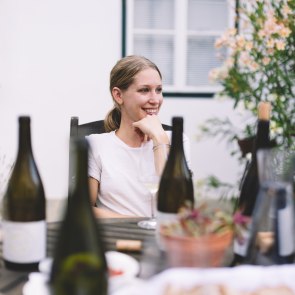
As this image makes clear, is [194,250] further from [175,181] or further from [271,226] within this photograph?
[175,181]

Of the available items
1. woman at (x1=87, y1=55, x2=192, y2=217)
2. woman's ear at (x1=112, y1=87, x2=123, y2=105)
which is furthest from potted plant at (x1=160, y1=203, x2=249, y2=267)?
woman's ear at (x1=112, y1=87, x2=123, y2=105)

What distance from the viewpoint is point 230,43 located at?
293cm

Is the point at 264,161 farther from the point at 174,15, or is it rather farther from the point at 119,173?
the point at 174,15

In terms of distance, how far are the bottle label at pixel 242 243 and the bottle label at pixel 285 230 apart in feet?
0.22

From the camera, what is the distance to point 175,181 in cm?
135

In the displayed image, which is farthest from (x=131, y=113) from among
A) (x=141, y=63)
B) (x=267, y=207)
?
(x=267, y=207)

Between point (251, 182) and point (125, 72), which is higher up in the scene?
point (125, 72)

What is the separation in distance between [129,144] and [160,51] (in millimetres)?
2860

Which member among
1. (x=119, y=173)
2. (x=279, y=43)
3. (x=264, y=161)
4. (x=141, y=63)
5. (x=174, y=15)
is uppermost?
(x=174, y=15)

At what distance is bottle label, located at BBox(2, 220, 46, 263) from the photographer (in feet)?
3.52

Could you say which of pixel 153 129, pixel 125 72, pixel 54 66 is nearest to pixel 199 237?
pixel 153 129

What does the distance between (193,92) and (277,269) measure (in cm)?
399

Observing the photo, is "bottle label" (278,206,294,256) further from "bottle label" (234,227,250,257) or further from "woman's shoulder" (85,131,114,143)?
"woman's shoulder" (85,131,114,143)

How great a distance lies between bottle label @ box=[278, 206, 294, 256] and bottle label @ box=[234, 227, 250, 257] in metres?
0.07
